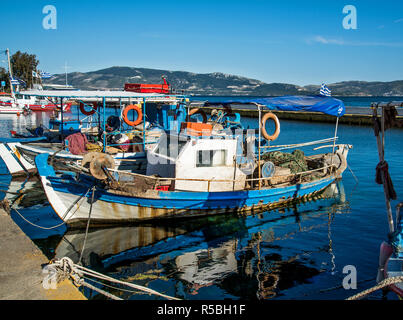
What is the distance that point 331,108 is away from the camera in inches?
494

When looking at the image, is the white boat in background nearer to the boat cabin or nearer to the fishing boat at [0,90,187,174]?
the fishing boat at [0,90,187,174]

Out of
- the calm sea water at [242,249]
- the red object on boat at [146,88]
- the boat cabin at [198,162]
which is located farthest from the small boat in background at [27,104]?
the boat cabin at [198,162]

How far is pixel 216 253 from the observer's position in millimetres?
10234

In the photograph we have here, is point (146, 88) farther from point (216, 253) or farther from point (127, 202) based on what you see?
point (216, 253)

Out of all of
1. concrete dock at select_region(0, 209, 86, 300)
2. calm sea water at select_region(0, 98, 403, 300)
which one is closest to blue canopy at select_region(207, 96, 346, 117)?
calm sea water at select_region(0, 98, 403, 300)

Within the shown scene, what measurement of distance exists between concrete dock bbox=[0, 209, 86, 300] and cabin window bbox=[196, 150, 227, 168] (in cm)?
635

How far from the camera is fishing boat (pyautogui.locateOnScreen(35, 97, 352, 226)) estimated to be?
10.9 metres

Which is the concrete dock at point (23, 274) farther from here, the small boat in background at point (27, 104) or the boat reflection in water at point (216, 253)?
the small boat in background at point (27, 104)

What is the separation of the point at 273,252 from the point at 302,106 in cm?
534

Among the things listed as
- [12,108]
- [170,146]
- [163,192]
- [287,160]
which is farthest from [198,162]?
[12,108]

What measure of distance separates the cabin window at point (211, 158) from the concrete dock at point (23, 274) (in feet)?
20.8

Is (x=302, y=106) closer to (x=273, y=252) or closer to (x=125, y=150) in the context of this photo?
(x=273, y=252)

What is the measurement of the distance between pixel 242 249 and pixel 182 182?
315 cm
